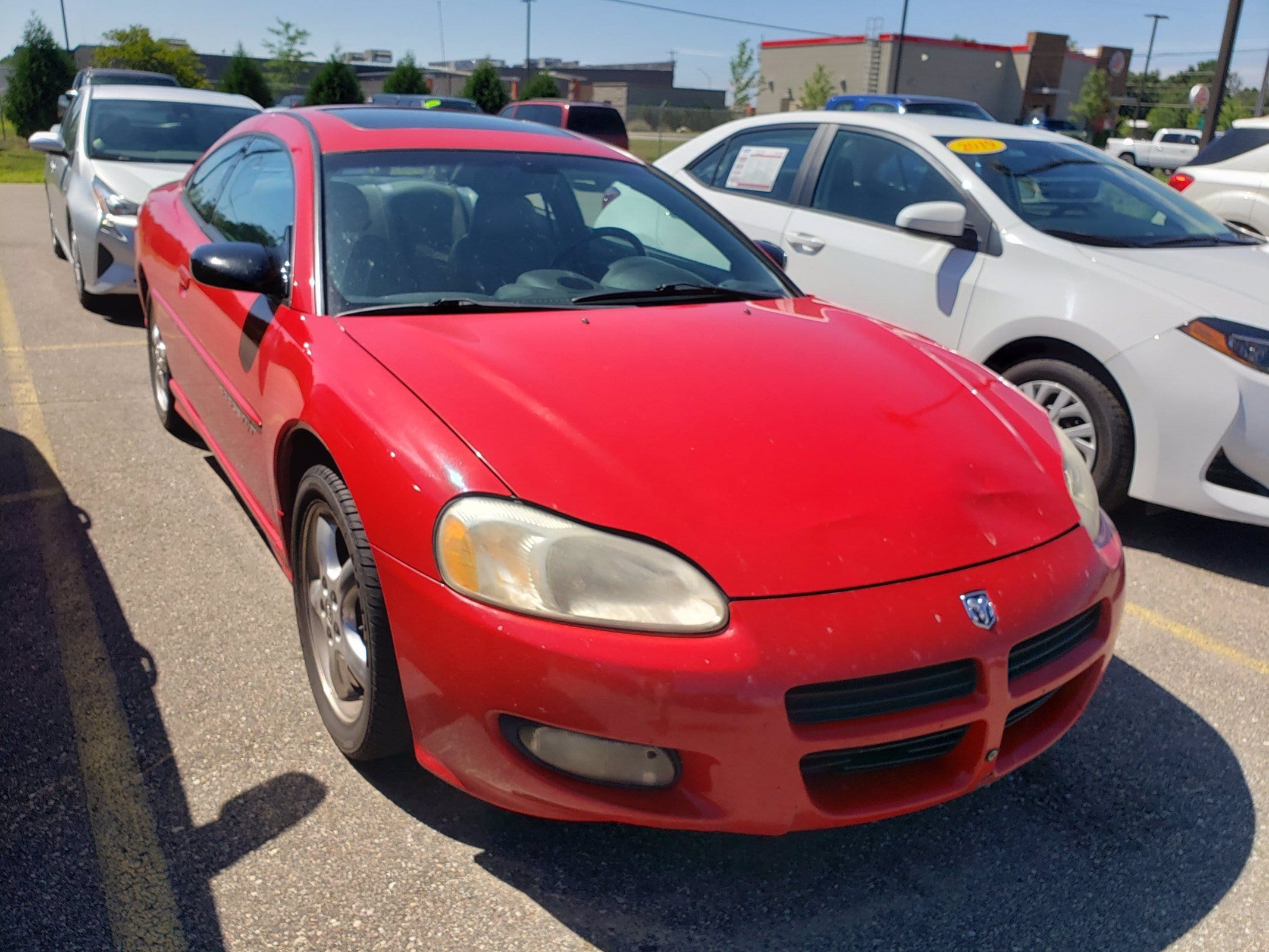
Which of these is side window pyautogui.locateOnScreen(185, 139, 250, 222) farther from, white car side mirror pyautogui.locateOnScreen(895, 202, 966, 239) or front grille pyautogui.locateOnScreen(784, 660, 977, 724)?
front grille pyautogui.locateOnScreen(784, 660, 977, 724)

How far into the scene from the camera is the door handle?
203 inches

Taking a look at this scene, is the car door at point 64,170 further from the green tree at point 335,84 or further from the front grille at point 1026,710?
the green tree at point 335,84

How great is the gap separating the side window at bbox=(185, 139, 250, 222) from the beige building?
53.9 metres

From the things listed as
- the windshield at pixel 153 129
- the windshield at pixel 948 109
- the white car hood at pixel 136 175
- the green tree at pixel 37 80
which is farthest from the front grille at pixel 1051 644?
the green tree at pixel 37 80

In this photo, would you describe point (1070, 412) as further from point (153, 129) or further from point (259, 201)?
point (153, 129)

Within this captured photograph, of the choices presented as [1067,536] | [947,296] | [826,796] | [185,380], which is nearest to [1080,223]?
[947,296]

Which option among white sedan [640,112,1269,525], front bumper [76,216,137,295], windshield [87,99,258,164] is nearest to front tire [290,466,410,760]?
white sedan [640,112,1269,525]

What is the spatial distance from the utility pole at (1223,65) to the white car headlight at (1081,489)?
13.4m

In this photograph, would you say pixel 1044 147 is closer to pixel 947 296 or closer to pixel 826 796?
pixel 947 296

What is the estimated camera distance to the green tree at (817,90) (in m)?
53.7

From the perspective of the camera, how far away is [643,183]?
3629 millimetres

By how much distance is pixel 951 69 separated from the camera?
56625 millimetres

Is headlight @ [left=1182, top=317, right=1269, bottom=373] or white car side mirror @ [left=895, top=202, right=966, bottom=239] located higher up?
white car side mirror @ [left=895, top=202, right=966, bottom=239]

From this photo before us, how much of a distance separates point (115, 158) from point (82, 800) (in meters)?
6.45
